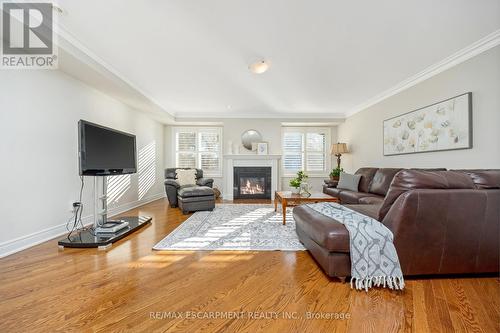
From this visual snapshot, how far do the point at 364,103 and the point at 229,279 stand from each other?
17.1ft

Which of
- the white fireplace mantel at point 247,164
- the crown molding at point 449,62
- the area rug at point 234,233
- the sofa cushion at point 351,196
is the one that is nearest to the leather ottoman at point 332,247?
the area rug at point 234,233

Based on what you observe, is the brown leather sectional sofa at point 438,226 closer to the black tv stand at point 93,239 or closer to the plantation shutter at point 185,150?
the black tv stand at point 93,239

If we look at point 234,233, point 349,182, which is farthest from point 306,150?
point 234,233

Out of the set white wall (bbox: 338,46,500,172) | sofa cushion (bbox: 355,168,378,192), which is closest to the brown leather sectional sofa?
white wall (bbox: 338,46,500,172)

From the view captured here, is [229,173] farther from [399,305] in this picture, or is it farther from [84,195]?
[399,305]

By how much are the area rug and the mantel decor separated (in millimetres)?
2531

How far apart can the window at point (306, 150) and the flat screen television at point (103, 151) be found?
15.2ft

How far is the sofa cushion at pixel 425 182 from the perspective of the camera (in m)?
1.72

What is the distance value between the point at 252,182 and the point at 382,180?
3360 mm

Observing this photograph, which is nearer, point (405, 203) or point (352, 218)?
point (405, 203)

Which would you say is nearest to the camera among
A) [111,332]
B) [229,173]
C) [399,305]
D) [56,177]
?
[111,332]

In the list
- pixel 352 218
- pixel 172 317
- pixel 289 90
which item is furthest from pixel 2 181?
pixel 289 90

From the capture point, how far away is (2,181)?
2326 millimetres

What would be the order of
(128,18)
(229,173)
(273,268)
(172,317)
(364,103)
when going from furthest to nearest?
(229,173) → (364,103) → (128,18) → (273,268) → (172,317)
